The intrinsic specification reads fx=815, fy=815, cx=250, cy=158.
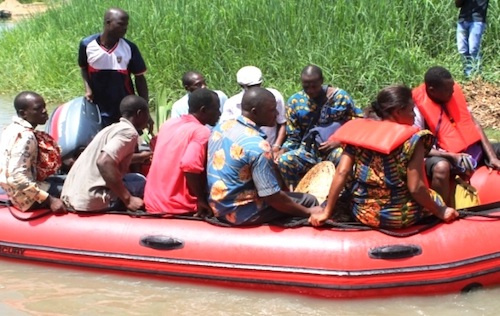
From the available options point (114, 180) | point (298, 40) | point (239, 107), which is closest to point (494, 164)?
point (239, 107)

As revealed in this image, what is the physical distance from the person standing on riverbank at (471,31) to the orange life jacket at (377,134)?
4627 millimetres

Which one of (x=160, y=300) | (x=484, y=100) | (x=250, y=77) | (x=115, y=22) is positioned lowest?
(x=160, y=300)

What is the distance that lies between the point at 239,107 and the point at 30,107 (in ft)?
5.98

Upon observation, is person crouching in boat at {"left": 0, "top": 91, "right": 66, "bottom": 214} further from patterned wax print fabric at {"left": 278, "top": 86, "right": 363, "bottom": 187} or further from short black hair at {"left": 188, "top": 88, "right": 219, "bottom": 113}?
patterned wax print fabric at {"left": 278, "top": 86, "right": 363, "bottom": 187}

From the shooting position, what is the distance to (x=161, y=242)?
488 cm

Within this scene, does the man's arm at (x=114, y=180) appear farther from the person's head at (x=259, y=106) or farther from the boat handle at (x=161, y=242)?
the person's head at (x=259, y=106)

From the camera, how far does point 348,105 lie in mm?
5910

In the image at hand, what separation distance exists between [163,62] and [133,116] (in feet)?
18.4

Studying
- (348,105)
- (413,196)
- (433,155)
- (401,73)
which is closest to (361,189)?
(413,196)

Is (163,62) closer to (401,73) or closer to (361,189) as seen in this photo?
(401,73)

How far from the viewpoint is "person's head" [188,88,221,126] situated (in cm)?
491

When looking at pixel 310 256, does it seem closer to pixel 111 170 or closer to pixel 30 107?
pixel 111 170

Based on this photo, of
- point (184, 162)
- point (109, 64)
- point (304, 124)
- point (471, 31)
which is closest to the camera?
point (184, 162)

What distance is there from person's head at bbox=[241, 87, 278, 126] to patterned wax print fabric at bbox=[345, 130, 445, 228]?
480 mm
